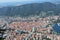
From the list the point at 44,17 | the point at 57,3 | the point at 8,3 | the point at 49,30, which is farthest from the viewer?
the point at 8,3

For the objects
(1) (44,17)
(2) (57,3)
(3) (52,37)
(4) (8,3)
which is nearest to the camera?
(3) (52,37)

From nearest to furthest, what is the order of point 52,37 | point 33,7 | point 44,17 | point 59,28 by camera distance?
point 52,37
point 59,28
point 44,17
point 33,7

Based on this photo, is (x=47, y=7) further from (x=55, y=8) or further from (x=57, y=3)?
(x=57, y=3)

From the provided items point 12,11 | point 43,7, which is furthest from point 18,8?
point 43,7

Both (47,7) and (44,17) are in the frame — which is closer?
(44,17)

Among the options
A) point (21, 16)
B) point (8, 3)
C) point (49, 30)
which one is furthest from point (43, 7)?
point (49, 30)

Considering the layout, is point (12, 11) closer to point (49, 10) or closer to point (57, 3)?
point (49, 10)

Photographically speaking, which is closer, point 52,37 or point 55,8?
point 52,37

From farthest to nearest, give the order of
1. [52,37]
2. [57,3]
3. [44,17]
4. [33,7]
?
[57,3] → [33,7] → [44,17] → [52,37]
